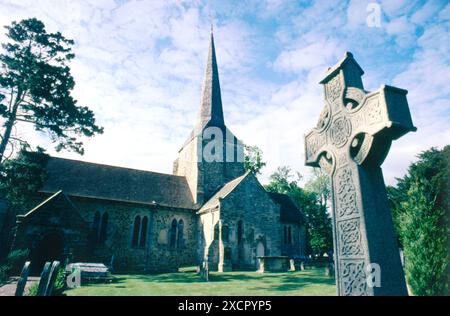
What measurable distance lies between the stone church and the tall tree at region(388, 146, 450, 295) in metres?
12.7

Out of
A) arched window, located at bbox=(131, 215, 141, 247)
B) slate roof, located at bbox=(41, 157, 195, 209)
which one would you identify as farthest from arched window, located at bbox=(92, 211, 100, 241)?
arched window, located at bbox=(131, 215, 141, 247)

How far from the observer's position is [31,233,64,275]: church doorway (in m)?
16.2

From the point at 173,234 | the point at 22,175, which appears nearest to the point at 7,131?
the point at 22,175

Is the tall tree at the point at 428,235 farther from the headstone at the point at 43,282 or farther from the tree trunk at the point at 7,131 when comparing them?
the tree trunk at the point at 7,131

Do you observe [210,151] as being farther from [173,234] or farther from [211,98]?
[173,234]

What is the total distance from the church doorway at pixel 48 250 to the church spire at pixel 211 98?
17.6 m

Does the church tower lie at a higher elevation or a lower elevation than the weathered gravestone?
higher

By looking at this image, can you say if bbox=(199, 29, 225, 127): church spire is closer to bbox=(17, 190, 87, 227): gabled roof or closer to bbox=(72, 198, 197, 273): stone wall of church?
bbox=(72, 198, 197, 273): stone wall of church

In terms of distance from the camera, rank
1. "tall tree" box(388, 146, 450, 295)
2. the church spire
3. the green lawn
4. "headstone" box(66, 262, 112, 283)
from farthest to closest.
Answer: the church spire < "headstone" box(66, 262, 112, 283) < the green lawn < "tall tree" box(388, 146, 450, 295)

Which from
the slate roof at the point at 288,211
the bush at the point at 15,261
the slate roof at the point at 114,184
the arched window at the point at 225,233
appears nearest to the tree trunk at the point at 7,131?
the bush at the point at 15,261

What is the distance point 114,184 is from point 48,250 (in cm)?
838

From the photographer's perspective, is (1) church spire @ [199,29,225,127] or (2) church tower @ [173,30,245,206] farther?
(1) church spire @ [199,29,225,127]

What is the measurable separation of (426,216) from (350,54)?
6118 mm

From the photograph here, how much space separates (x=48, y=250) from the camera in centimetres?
1670
